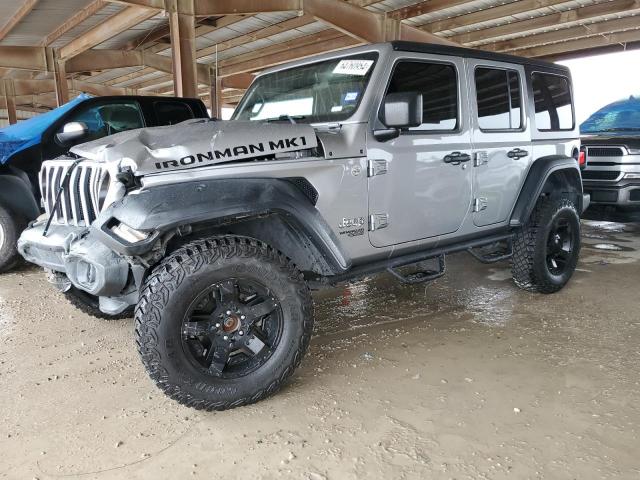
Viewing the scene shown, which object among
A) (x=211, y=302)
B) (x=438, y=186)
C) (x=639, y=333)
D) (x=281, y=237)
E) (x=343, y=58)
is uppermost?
(x=343, y=58)

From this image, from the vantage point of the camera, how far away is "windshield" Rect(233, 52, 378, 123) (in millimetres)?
2883

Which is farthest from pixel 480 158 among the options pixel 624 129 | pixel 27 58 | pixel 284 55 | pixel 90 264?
pixel 27 58

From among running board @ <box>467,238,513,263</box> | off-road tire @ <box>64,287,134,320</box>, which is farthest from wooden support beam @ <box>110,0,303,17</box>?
off-road tire @ <box>64,287,134,320</box>

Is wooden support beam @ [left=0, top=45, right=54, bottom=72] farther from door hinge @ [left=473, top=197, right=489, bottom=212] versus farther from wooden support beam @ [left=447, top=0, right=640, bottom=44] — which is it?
door hinge @ [left=473, top=197, right=489, bottom=212]

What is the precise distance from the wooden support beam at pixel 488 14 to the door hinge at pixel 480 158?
6.63 metres

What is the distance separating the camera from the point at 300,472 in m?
2.00

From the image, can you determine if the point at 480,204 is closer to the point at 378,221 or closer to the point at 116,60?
the point at 378,221

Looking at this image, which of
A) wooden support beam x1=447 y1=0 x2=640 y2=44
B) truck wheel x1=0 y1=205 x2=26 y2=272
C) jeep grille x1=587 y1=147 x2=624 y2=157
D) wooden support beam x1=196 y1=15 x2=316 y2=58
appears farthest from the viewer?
wooden support beam x1=196 y1=15 x2=316 y2=58

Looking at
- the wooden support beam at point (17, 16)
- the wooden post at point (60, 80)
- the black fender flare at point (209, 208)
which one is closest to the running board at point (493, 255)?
the black fender flare at point (209, 208)

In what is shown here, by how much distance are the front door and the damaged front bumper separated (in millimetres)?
1386

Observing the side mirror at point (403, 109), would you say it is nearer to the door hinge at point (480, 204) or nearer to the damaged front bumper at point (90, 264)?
the door hinge at point (480, 204)

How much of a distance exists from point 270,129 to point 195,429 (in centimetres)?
153

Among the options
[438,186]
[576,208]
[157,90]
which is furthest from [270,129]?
[157,90]

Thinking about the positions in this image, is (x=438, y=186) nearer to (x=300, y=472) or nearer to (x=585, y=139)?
(x=300, y=472)
